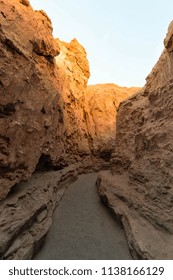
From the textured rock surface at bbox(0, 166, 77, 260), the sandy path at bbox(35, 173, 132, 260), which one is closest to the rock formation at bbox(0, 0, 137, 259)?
the textured rock surface at bbox(0, 166, 77, 260)

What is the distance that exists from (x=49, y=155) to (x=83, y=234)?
4.54 meters

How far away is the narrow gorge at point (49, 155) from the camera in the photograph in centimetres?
603

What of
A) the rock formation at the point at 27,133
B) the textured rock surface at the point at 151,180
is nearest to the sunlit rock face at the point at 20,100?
the rock formation at the point at 27,133

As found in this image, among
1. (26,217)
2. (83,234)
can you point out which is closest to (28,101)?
(26,217)

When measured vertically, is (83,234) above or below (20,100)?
below

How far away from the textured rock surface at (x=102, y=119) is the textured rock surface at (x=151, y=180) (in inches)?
358

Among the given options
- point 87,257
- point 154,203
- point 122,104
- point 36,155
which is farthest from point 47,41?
point 87,257

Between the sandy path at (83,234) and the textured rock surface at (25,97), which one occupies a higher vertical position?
the textured rock surface at (25,97)

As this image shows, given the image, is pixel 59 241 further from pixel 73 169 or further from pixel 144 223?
pixel 73 169

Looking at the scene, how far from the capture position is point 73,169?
14.5 meters

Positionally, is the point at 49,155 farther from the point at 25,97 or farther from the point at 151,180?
the point at 151,180

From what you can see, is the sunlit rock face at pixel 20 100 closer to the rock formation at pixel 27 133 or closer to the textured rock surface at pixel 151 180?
the rock formation at pixel 27 133

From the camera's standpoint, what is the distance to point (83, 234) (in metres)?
7.24

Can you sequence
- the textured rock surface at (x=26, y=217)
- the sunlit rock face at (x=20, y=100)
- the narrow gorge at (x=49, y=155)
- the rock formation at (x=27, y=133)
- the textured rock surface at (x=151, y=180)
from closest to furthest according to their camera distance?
the textured rock surface at (x=26, y=217) < the textured rock surface at (x=151, y=180) < the narrow gorge at (x=49, y=155) < the rock formation at (x=27, y=133) < the sunlit rock face at (x=20, y=100)
